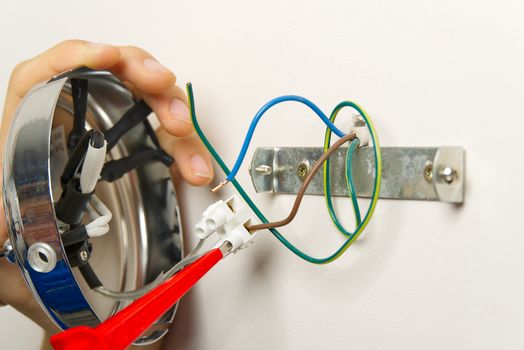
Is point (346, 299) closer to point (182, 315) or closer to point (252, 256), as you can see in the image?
point (252, 256)

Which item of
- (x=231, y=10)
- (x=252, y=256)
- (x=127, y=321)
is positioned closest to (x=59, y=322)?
(x=127, y=321)

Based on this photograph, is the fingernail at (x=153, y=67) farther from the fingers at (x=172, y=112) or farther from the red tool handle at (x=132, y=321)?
the red tool handle at (x=132, y=321)

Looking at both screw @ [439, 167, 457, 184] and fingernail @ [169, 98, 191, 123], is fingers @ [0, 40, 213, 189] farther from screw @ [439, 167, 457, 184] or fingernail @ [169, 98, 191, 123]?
screw @ [439, 167, 457, 184]

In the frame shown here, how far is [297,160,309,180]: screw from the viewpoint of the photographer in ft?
1.79

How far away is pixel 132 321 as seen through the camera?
43 centimetres

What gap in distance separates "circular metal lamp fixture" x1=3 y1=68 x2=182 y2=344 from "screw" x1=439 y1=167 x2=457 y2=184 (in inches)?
12.4

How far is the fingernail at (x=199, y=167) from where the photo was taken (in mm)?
603

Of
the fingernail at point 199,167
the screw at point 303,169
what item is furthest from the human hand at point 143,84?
the screw at point 303,169

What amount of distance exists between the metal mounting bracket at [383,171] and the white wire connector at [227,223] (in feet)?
0.16

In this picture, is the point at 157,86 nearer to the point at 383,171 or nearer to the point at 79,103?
the point at 79,103

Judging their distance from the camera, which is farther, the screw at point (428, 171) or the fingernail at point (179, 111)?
the fingernail at point (179, 111)

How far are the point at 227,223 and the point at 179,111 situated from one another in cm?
14

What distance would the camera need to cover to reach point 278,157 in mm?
567

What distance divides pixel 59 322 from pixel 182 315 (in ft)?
0.69
